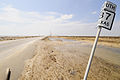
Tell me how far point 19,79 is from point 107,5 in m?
4.67

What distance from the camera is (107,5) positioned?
210cm

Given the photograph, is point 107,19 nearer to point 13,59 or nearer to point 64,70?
point 64,70

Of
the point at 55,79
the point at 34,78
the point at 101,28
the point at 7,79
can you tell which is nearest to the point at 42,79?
the point at 34,78

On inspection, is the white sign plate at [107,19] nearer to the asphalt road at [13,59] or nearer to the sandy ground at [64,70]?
the sandy ground at [64,70]

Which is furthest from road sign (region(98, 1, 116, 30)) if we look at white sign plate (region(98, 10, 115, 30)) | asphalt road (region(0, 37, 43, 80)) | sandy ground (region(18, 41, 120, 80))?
asphalt road (region(0, 37, 43, 80))

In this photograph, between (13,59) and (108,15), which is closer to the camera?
(108,15)

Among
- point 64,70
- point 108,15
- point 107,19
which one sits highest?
point 108,15

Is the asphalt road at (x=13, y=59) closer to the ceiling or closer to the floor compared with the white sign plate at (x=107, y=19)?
closer to the floor

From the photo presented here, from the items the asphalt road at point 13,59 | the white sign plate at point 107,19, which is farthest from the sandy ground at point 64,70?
the white sign plate at point 107,19

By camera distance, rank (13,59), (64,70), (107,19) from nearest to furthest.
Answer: (107,19), (64,70), (13,59)

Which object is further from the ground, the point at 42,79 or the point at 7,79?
the point at 7,79

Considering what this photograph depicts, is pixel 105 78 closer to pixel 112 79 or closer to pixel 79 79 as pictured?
pixel 112 79

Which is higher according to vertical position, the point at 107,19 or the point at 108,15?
the point at 108,15

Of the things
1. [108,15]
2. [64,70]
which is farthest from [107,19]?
[64,70]
